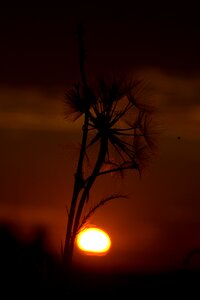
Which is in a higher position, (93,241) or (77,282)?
(93,241)

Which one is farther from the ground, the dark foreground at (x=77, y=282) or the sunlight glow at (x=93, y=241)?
the sunlight glow at (x=93, y=241)

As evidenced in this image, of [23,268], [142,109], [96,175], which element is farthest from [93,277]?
[142,109]

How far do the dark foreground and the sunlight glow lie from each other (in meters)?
0.38

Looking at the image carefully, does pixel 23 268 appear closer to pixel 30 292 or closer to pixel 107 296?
pixel 30 292

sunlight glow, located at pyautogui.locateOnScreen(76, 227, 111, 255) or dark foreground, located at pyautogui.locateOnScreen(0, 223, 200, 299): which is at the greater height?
sunlight glow, located at pyautogui.locateOnScreen(76, 227, 111, 255)

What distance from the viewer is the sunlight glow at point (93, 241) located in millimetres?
8452

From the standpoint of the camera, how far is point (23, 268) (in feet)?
29.0

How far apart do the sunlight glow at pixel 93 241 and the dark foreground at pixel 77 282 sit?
15.1 inches

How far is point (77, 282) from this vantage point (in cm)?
877

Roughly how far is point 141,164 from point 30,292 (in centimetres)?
219

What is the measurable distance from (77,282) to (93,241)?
659 mm

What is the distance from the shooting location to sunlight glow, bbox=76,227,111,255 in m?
8.45

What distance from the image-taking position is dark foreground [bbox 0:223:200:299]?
8.38m

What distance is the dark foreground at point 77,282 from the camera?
8375 mm
